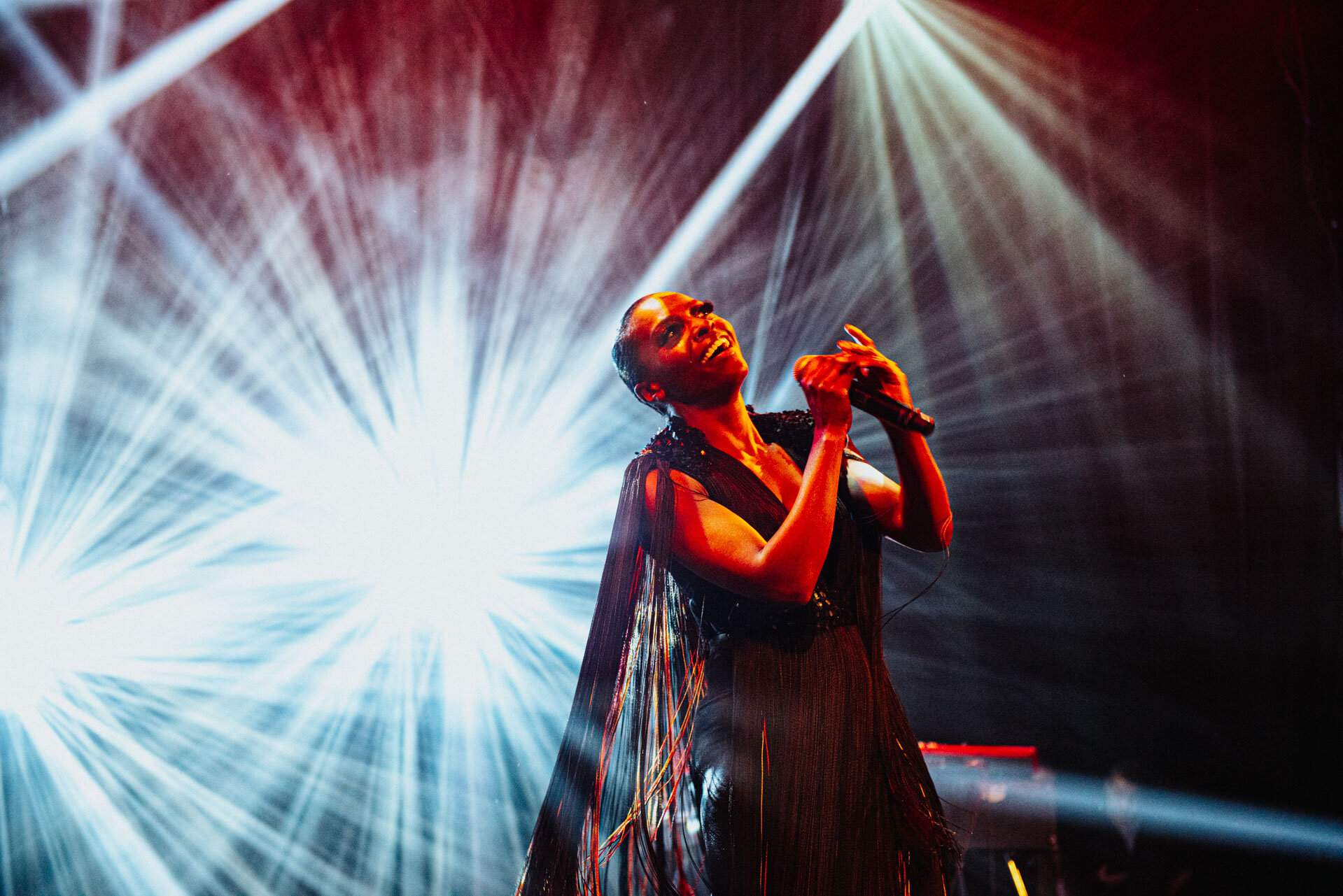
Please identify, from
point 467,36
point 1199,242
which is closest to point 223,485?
point 467,36

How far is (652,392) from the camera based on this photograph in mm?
1245

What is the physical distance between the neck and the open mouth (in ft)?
0.24

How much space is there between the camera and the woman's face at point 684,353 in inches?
47.4

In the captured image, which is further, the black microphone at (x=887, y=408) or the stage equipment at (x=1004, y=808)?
the stage equipment at (x=1004, y=808)

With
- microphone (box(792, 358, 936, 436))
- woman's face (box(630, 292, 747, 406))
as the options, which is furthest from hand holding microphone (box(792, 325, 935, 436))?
woman's face (box(630, 292, 747, 406))

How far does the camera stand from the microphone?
103 cm

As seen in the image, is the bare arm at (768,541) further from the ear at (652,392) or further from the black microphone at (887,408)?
the ear at (652,392)

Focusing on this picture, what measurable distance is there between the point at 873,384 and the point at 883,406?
0.15ft

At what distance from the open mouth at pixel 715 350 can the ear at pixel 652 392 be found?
0.08 m

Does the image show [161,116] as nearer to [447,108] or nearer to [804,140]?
[447,108]

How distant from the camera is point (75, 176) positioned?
3525mm

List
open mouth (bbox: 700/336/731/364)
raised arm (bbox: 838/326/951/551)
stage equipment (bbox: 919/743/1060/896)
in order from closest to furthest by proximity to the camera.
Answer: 1. raised arm (bbox: 838/326/951/551)
2. open mouth (bbox: 700/336/731/364)
3. stage equipment (bbox: 919/743/1060/896)

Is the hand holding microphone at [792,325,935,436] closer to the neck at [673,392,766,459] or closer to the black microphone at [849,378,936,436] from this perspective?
the black microphone at [849,378,936,436]

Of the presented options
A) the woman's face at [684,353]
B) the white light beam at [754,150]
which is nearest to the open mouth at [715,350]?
the woman's face at [684,353]
